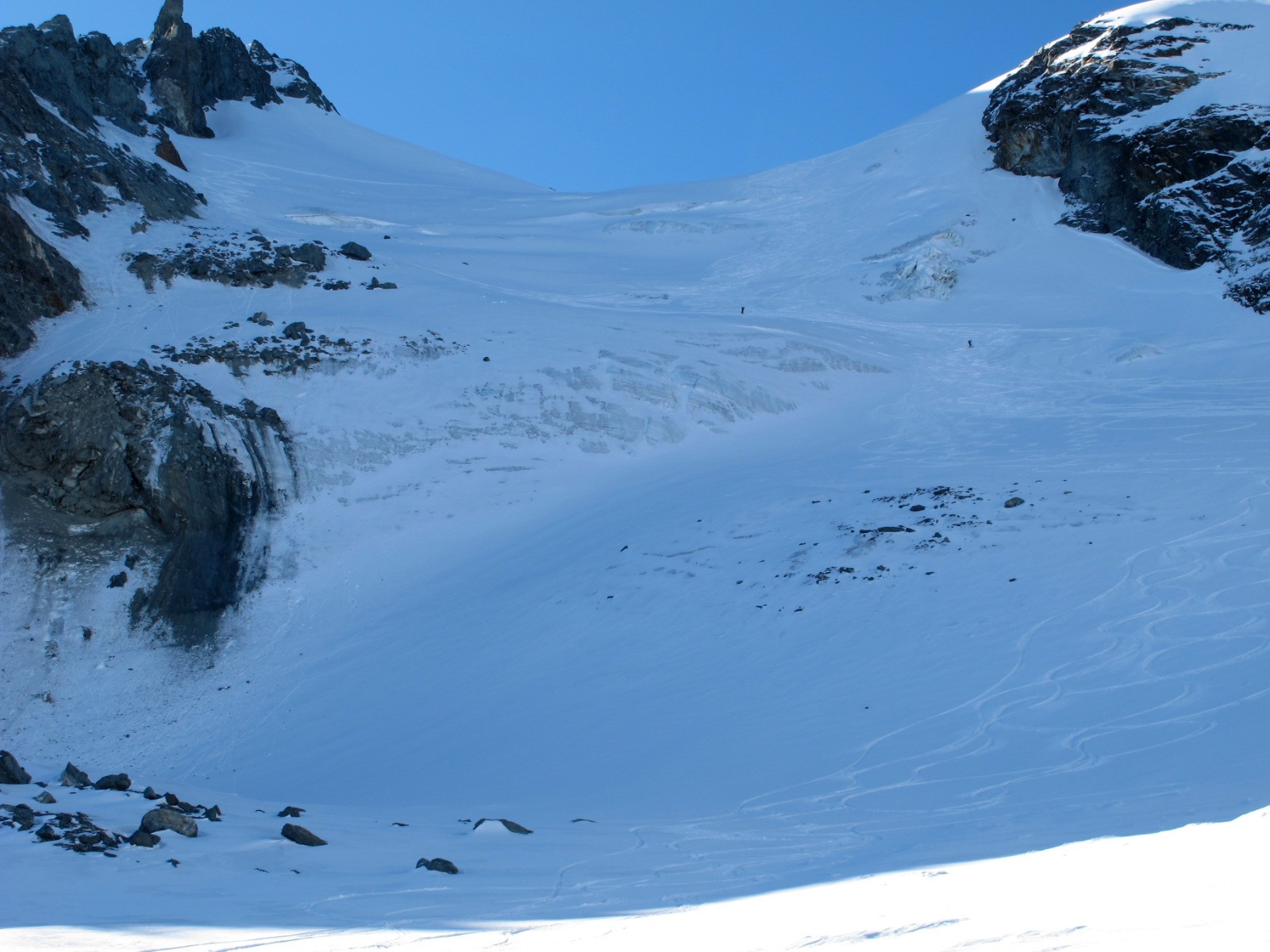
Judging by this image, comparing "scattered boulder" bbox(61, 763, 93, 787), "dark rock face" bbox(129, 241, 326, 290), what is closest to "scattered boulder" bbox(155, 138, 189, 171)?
"dark rock face" bbox(129, 241, 326, 290)

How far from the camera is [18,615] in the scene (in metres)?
17.5

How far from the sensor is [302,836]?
304 inches

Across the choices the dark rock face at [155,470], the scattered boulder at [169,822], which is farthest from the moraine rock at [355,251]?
the scattered boulder at [169,822]

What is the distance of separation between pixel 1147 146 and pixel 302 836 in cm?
3909

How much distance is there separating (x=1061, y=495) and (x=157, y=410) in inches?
741

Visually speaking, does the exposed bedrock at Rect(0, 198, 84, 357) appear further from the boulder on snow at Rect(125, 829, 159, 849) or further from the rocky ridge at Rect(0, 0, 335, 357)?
Result: the boulder on snow at Rect(125, 829, 159, 849)

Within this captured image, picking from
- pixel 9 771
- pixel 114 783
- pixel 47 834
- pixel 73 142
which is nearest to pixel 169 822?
pixel 47 834

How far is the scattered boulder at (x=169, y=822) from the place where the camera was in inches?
290

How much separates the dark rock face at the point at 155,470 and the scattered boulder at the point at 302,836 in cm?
1172

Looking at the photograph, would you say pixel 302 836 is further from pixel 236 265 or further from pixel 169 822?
pixel 236 265

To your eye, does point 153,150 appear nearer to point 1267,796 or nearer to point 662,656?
point 662,656

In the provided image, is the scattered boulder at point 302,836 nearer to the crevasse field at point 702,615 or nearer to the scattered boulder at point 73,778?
the crevasse field at point 702,615

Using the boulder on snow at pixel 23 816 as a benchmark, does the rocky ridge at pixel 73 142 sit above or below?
above

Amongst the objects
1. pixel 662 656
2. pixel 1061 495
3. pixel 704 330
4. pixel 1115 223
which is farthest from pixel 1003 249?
pixel 662 656
